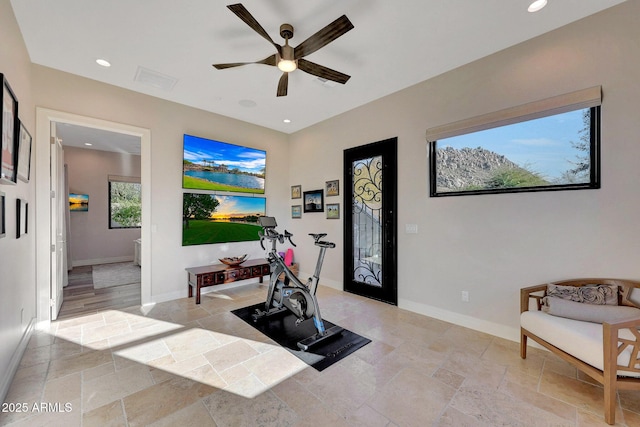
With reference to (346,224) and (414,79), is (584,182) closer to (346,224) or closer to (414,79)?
(414,79)

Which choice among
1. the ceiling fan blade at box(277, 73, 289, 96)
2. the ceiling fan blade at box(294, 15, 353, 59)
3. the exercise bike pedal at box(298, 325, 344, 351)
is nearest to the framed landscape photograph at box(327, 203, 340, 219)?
the exercise bike pedal at box(298, 325, 344, 351)

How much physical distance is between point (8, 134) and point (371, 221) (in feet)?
13.1

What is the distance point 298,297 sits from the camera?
124 inches

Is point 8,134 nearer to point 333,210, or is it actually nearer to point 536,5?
point 333,210

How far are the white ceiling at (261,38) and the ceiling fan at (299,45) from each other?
28 centimetres

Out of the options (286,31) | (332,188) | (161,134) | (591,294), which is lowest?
(591,294)

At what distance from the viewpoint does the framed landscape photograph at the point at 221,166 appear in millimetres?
4320

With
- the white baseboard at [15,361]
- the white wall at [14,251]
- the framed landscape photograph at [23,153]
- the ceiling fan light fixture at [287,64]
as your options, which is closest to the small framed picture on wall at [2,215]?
the white wall at [14,251]

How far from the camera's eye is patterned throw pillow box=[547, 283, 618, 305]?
2.22 m

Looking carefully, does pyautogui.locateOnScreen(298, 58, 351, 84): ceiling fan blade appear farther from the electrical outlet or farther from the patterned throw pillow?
the patterned throw pillow

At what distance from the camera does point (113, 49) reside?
2881mm

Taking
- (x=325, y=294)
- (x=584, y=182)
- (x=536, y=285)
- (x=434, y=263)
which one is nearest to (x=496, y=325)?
(x=536, y=285)

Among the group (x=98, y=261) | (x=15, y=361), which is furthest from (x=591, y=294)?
(x=98, y=261)

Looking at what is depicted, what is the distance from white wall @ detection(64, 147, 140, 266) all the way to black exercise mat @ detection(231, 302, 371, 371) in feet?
18.4
